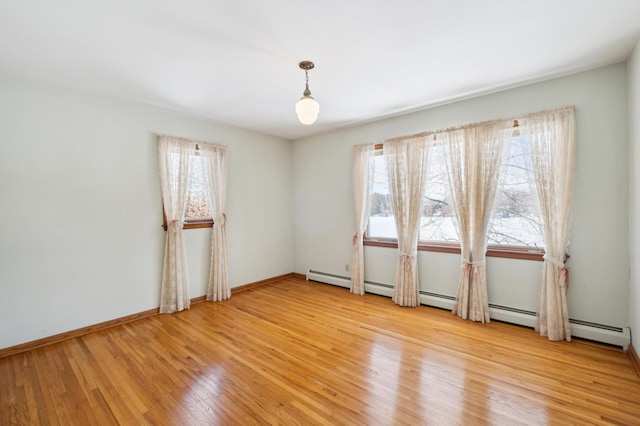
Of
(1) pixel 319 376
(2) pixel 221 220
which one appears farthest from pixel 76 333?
(1) pixel 319 376

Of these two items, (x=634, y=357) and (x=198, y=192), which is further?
(x=198, y=192)

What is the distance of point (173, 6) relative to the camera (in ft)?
5.83

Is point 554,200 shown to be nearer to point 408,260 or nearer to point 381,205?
point 408,260

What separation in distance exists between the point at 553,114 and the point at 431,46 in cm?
159

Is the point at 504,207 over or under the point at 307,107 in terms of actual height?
under

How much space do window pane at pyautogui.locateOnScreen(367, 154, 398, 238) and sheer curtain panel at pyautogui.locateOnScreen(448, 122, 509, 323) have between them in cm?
98

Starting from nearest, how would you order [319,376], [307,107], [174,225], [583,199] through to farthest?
[319,376] → [307,107] → [583,199] → [174,225]

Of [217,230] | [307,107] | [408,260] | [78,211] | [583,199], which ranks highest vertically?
[307,107]

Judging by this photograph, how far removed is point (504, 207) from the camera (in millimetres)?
3133

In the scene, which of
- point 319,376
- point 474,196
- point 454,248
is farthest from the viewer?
point 454,248

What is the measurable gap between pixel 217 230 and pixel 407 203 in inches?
110

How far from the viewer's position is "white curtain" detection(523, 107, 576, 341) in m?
2.70

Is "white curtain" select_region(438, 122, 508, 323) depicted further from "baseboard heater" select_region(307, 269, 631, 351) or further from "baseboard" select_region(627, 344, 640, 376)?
"baseboard" select_region(627, 344, 640, 376)

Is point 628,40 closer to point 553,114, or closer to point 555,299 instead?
point 553,114
